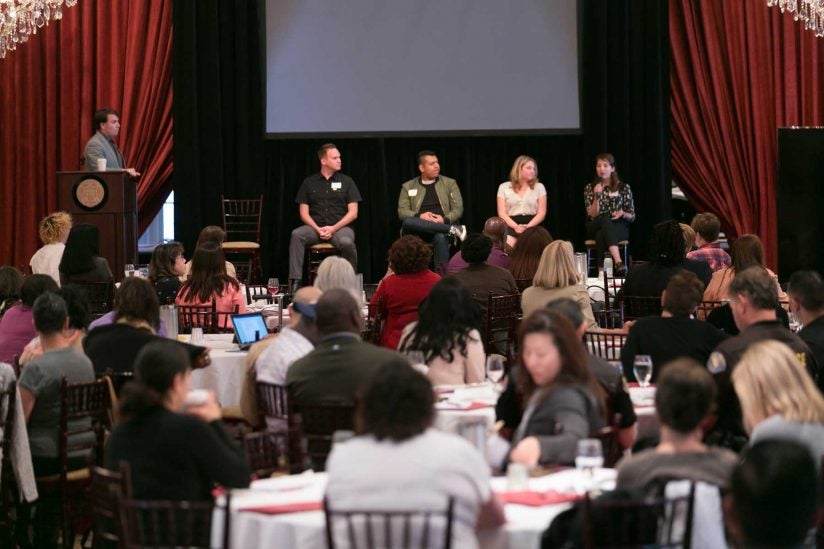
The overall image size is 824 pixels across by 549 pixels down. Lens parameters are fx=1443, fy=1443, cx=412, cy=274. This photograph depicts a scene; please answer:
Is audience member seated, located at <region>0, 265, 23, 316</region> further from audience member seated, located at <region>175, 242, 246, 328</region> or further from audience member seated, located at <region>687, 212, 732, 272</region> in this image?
audience member seated, located at <region>687, 212, 732, 272</region>

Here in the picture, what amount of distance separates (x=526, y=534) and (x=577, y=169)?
37.4ft

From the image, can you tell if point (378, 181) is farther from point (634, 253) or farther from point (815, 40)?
point (815, 40)

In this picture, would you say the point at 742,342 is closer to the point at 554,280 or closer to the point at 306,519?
the point at 306,519

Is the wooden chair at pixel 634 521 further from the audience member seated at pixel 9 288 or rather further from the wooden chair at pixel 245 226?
the wooden chair at pixel 245 226

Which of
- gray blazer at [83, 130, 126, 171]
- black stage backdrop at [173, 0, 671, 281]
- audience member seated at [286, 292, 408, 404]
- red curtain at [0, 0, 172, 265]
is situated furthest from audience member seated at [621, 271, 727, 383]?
red curtain at [0, 0, 172, 265]

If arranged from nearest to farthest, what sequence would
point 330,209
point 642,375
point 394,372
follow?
point 394,372 < point 642,375 < point 330,209

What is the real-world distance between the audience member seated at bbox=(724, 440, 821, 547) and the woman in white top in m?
11.4

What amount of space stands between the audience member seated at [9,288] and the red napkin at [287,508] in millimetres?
4726

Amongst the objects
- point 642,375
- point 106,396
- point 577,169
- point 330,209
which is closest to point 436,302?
point 642,375

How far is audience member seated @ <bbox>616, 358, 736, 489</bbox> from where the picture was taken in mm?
3930

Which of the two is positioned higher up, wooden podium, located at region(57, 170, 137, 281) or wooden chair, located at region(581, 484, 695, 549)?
wooden podium, located at region(57, 170, 137, 281)

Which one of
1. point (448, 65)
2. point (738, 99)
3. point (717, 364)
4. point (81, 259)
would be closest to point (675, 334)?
point (717, 364)

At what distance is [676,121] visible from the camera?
14.9 metres

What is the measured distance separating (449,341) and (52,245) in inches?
228
